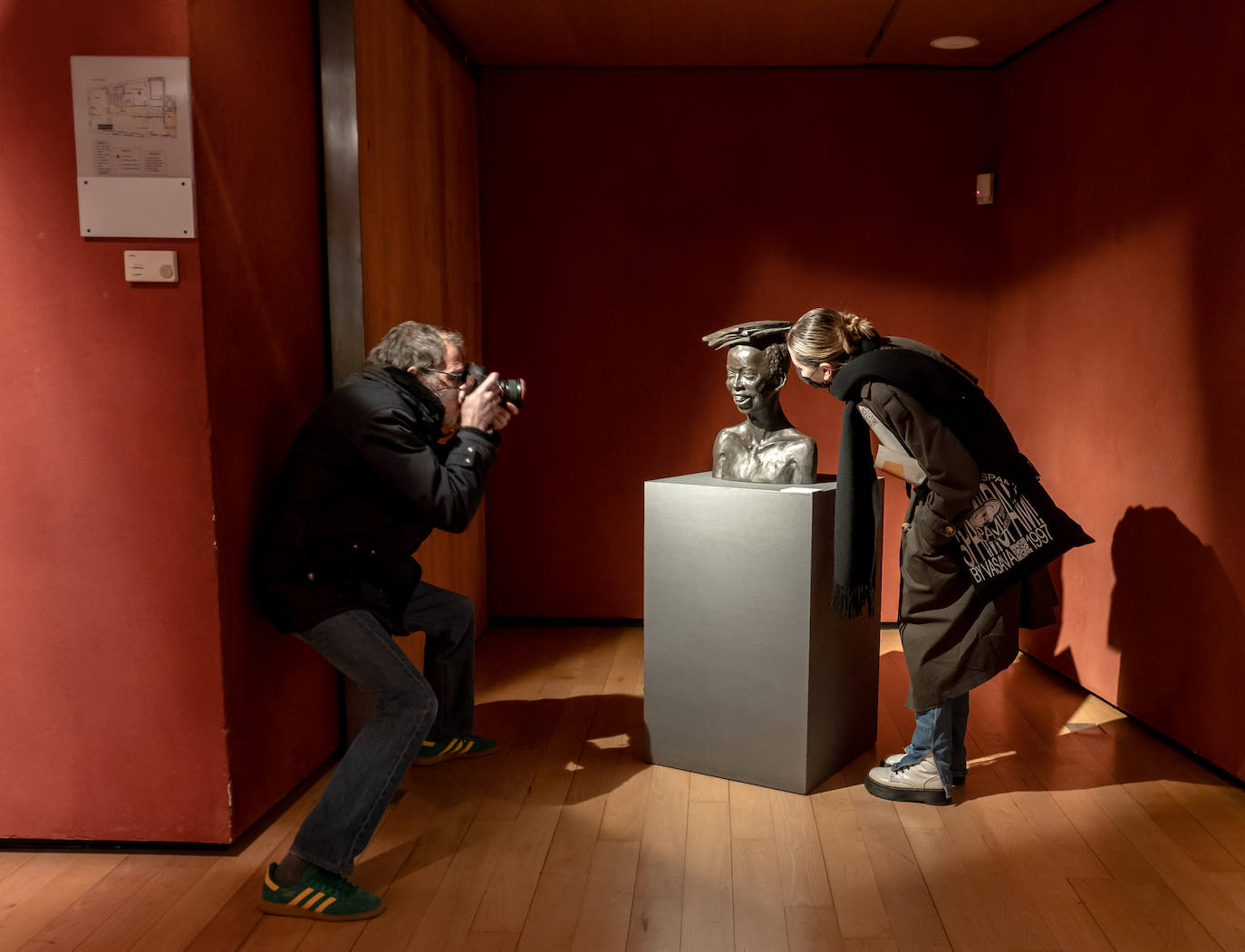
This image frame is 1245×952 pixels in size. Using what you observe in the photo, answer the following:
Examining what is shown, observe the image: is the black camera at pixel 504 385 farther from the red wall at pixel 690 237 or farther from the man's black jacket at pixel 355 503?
the red wall at pixel 690 237

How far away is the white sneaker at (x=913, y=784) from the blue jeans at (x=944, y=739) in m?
0.02

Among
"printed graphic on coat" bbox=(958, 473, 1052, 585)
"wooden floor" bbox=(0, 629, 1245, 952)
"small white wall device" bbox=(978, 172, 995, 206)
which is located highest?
"small white wall device" bbox=(978, 172, 995, 206)

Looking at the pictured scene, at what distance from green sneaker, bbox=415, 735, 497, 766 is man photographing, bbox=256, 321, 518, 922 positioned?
734mm

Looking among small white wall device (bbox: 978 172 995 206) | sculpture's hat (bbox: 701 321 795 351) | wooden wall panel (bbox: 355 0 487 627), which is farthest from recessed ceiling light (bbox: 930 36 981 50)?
wooden wall panel (bbox: 355 0 487 627)

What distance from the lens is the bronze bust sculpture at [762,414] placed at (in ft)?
9.85

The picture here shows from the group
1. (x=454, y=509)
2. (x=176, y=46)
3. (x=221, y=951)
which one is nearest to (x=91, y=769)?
(x=221, y=951)

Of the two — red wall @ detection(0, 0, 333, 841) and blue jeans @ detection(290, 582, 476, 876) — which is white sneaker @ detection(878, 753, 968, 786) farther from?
red wall @ detection(0, 0, 333, 841)

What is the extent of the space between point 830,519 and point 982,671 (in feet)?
1.84

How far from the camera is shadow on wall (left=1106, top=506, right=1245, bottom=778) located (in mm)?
2820

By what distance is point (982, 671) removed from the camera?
2.56 metres

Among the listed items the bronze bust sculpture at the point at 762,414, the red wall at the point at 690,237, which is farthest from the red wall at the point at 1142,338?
the bronze bust sculpture at the point at 762,414

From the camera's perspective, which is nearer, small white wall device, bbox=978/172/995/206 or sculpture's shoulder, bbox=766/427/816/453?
sculpture's shoulder, bbox=766/427/816/453

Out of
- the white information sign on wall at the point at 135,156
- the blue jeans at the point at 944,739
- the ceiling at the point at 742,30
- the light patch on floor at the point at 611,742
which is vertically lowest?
the light patch on floor at the point at 611,742

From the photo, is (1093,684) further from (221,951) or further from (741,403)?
(221,951)
